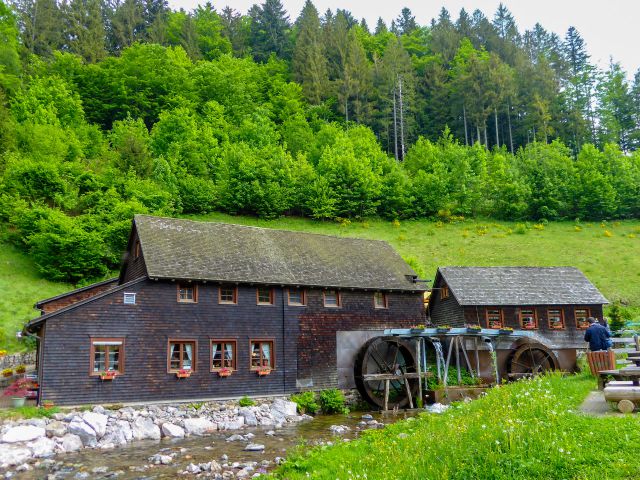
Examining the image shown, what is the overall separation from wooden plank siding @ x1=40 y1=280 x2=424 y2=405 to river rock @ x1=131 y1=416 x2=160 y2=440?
229 centimetres

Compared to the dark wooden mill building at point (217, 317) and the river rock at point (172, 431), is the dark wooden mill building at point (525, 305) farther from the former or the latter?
the river rock at point (172, 431)

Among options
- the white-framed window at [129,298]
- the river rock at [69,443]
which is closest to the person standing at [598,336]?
the river rock at [69,443]

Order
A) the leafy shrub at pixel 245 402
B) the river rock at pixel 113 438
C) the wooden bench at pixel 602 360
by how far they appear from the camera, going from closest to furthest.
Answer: the wooden bench at pixel 602 360, the river rock at pixel 113 438, the leafy shrub at pixel 245 402

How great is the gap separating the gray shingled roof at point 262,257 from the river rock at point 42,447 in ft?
23.8

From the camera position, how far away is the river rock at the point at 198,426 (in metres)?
18.2

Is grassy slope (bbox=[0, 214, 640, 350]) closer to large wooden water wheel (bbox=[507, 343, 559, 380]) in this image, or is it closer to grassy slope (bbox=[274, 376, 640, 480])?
large wooden water wheel (bbox=[507, 343, 559, 380])

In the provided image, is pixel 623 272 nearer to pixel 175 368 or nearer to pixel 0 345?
pixel 175 368

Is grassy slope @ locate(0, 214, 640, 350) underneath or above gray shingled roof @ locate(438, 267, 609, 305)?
above

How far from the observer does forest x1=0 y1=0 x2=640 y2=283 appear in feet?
131

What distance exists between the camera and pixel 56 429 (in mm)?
16328

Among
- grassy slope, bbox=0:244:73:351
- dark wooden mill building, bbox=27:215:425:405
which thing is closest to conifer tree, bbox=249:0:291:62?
grassy slope, bbox=0:244:73:351

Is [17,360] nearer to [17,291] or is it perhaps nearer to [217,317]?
[17,291]

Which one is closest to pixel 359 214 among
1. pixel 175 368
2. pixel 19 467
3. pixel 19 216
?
pixel 19 216

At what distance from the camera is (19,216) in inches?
1378
